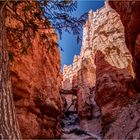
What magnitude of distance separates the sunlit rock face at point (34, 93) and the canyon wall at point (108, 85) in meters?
2.87

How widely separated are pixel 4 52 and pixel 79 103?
19.7m

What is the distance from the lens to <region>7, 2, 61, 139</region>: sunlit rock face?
12.5m

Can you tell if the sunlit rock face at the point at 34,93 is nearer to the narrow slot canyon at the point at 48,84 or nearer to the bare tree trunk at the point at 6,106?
the narrow slot canyon at the point at 48,84

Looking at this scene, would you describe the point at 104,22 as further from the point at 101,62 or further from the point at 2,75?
the point at 2,75

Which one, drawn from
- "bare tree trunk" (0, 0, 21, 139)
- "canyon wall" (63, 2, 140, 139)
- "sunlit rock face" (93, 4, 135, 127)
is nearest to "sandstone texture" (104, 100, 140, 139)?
"canyon wall" (63, 2, 140, 139)

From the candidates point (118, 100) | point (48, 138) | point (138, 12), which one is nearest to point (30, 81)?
point (48, 138)

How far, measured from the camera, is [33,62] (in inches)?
576

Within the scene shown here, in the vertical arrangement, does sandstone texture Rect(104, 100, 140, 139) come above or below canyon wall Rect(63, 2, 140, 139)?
below

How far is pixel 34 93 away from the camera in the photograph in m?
13.5

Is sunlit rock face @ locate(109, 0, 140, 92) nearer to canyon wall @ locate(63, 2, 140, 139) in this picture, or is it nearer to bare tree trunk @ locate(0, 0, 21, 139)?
canyon wall @ locate(63, 2, 140, 139)

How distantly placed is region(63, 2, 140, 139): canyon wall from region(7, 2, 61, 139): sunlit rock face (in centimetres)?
287

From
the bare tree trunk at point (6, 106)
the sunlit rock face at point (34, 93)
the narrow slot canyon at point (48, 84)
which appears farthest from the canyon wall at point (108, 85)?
the bare tree trunk at point (6, 106)

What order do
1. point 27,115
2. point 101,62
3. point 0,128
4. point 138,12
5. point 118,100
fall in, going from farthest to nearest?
point 101,62 < point 118,100 < point 138,12 < point 27,115 < point 0,128

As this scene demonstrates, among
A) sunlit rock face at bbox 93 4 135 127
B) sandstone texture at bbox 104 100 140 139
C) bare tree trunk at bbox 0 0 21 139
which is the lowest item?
sandstone texture at bbox 104 100 140 139
